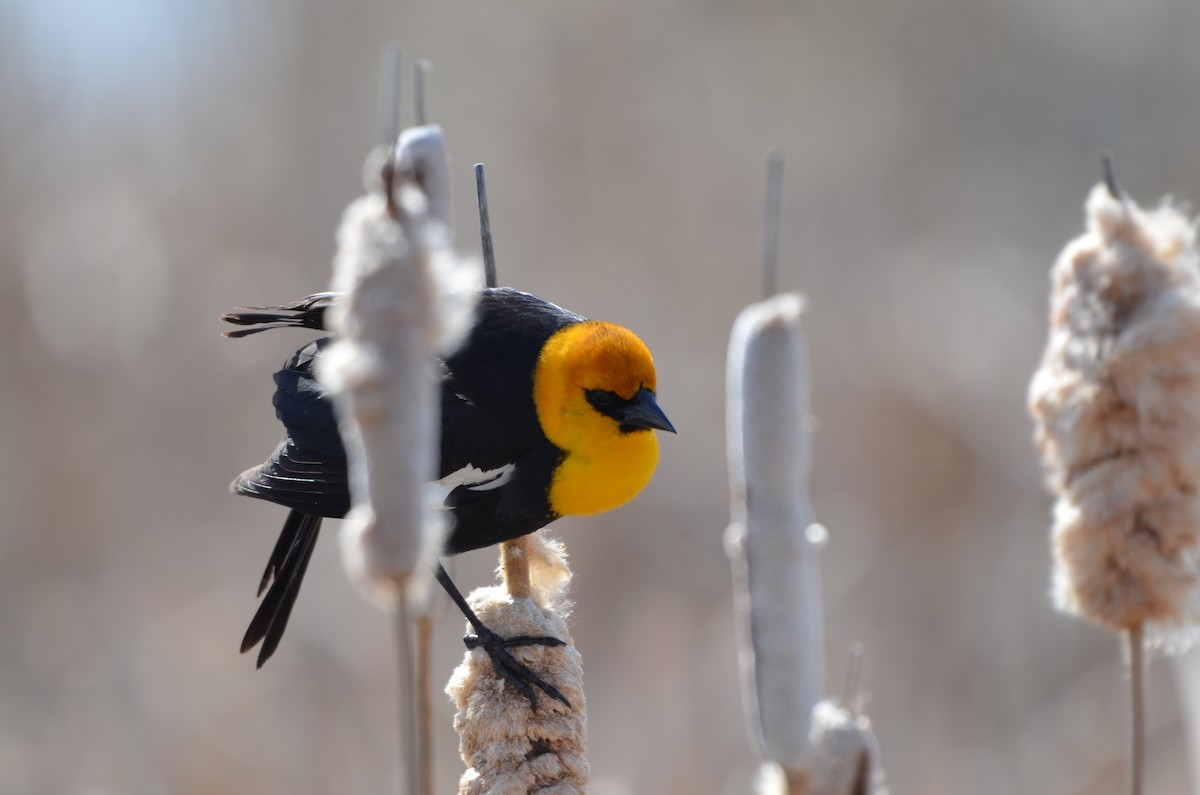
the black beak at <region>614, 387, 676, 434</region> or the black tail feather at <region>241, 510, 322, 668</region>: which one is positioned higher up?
the black beak at <region>614, 387, 676, 434</region>

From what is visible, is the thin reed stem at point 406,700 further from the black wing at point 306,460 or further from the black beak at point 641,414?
the black beak at point 641,414

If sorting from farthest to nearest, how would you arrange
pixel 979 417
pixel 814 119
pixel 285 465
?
pixel 814 119, pixel 979 417, pixel 285 465

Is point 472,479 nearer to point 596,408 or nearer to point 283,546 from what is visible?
point 596,408

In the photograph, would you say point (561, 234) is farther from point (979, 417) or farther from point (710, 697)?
point (710, 697)

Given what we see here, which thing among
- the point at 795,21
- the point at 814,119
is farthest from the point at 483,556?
the point at 795,21

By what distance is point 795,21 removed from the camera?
5.79 m

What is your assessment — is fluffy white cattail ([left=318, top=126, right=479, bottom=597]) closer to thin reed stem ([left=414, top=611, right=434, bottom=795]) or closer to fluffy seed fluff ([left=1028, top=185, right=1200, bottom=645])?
thin reed stem ([left=414, top=611, right=434, bottom=795])

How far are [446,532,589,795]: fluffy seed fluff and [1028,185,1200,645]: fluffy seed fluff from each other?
623mm

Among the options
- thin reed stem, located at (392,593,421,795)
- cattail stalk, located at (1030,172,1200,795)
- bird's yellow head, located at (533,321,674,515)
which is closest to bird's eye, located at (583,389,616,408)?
bird's yellow head, located at (533,321,674,515)

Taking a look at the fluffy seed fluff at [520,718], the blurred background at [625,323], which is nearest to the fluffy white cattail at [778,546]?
the fluffy seed fluff at [520,718]

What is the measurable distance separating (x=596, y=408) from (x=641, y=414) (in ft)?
0.25

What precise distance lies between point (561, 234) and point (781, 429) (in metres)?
4.03

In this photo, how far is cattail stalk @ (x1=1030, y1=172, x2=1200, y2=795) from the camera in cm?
133

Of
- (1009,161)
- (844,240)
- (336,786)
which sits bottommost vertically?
(336,786)
